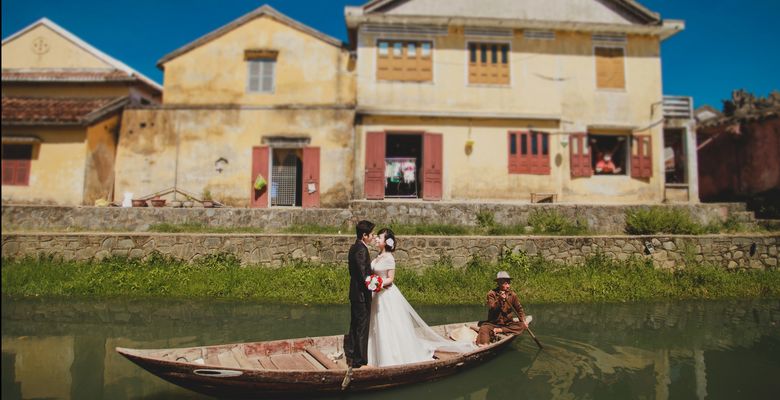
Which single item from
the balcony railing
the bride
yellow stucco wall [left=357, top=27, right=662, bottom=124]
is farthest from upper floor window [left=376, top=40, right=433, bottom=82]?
the bride

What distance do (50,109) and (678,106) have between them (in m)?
21.8

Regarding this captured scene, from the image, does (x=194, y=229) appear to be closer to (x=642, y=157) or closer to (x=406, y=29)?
(x=406, y=29)

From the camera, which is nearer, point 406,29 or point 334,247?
point 334,247

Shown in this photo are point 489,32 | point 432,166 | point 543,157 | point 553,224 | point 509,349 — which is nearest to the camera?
point 509,349

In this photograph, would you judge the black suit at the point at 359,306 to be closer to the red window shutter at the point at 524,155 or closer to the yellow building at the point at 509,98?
the yellow building at the point at 509,98

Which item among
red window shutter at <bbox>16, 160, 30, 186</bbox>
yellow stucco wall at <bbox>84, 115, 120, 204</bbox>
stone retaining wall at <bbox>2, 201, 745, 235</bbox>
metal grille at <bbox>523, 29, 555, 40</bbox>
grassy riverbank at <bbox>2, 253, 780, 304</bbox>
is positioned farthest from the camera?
metal grille at <bbox>523, 29, 555, 40</bbox>

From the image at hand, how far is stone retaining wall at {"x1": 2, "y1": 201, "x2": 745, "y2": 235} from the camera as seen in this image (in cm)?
1327

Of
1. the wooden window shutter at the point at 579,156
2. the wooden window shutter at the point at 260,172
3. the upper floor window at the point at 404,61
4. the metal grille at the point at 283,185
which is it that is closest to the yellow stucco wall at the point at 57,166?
the wooden window shutter at the point at 260,172

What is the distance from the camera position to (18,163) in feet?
47.8

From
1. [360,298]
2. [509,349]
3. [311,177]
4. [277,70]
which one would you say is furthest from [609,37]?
[360,298]

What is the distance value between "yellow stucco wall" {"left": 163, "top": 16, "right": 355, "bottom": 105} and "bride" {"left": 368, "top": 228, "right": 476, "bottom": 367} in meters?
11.1

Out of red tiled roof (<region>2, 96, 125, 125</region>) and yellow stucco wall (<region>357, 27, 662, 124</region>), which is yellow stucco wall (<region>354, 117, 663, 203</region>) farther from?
red tiled roof (<region>2, 96, 125, 125</region>)

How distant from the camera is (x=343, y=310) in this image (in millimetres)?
9867

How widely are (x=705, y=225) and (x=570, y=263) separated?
19.6 feet
